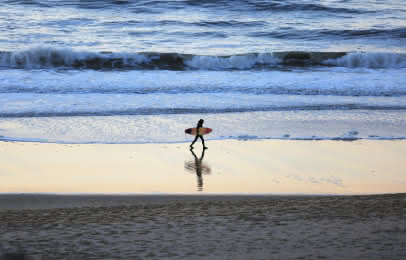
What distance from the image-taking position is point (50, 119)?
36.7ft

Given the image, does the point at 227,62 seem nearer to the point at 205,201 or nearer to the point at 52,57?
the point at 52,57

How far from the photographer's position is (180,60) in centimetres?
2022

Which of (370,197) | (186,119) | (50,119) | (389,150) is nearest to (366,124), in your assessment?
(389,150)

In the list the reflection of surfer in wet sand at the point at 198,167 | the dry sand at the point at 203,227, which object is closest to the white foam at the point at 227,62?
the reflection of surfer in wet sand at the point at 198,167

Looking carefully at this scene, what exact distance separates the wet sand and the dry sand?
0.48 metres

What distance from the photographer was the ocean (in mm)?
10617

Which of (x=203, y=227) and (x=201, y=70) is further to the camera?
(x=201, y=70)

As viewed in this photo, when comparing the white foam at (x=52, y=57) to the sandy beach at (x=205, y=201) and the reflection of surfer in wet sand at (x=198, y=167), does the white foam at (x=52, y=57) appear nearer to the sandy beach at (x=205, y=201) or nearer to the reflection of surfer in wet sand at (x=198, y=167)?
the sandy beach at (x=205, y=201)

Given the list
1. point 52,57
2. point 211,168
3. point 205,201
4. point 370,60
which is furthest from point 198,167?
point 370,60

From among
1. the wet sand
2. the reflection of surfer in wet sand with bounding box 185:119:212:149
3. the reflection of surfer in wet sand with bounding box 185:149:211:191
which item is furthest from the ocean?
the reflection of surfer in wet sand with bounding box 185:149:211:191

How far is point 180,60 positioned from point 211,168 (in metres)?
13.0

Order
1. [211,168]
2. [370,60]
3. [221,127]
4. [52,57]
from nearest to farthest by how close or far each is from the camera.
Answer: [211,168] → [221,127] → [52,57] → [370,60]

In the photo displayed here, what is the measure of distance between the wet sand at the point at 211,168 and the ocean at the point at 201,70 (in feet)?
2.07

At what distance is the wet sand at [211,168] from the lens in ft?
22.0
